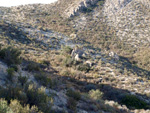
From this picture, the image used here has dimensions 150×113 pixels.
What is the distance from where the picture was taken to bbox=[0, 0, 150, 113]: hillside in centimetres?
514

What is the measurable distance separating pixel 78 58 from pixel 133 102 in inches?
325

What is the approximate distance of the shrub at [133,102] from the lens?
8.86m

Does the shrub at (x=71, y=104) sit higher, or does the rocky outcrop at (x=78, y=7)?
the rocky outcrop at (x=78, y=7)

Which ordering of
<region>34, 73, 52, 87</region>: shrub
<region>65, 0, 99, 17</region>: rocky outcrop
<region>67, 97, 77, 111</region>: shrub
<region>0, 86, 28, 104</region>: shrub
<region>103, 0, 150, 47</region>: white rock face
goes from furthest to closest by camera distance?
<region>65, 0, 99, 17</region>: rocky outcrop < <region>103, 0, 150, 47</region>: white rock face < <region>34, 73, 52, 87</region>: shrub < <region>67, 97, 77, 111</region>: shrub < <region>0, 86, 28, 104</region>: shrub

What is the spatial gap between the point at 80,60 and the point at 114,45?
17.6 meters

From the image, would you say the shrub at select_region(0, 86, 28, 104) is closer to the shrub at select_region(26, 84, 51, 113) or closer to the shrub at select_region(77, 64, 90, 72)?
the shrub at select_region(26, 84, 51, 113)

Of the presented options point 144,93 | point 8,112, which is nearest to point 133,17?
point 144,93

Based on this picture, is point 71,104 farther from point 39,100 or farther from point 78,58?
point 78,58

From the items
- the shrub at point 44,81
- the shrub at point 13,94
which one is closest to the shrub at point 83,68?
the shrub at point 44,81

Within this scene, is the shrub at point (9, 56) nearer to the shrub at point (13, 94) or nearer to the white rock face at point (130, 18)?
the shrub at point (13, 94)

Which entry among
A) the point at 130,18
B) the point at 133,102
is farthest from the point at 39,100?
the point at 130,18

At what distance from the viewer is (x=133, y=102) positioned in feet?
29.8

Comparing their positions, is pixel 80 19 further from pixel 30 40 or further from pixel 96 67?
pixel 96 67

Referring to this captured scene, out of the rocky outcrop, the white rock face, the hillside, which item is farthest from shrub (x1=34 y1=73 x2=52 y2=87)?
the rocky outcrop
